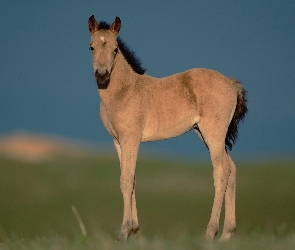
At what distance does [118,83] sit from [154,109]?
2.68 feet

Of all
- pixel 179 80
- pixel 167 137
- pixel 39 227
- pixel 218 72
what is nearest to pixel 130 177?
pixel 167 137

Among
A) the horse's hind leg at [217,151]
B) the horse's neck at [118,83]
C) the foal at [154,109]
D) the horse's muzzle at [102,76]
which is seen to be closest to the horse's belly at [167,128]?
the foal at [154,109]

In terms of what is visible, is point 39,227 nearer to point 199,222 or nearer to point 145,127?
point 199,222

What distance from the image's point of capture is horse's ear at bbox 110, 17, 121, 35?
10.9 meters

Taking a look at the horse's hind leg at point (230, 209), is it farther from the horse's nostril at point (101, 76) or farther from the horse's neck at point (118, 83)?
the horse's nostril at point (101, 76)

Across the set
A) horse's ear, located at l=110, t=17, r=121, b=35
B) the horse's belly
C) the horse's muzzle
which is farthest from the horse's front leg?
horse's ear, located at l=110, t=17, r=121, b=35

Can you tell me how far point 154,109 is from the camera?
11203 millimetres

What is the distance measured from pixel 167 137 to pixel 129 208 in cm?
172

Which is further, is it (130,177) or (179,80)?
(179,80)

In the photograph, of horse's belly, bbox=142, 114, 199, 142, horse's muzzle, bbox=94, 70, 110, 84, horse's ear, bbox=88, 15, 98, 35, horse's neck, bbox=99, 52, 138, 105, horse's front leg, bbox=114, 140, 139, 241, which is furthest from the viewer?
horse's belly, bbox=142, 114, 199, 142

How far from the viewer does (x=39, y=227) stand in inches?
760

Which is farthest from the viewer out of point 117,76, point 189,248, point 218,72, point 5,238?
point 218,72

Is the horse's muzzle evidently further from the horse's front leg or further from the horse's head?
the horse's front leg

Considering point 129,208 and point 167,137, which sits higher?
point 167,137
